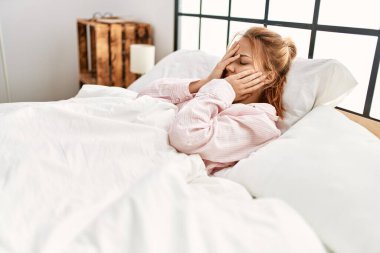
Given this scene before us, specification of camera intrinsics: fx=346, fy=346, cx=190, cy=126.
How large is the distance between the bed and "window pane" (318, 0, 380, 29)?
29 cm

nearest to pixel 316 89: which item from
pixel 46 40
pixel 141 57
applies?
pixel 141 57

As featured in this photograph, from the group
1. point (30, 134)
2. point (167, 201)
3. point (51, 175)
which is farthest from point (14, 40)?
point (167, 201)

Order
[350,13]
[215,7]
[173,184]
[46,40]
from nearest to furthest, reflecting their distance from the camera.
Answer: [173,184] → [350,13] → [215,7] → [46,40]

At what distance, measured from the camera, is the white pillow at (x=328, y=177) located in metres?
0.66

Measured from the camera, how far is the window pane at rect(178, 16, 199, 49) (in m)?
2.35

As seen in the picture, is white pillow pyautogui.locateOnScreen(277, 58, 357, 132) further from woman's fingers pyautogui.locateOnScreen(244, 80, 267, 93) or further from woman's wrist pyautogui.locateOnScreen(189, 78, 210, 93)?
woman's wrist pyautogui.locateOnScreen(189, 78, 210, 93)

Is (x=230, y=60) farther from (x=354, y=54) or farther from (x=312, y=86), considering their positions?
(x=354, y=54)

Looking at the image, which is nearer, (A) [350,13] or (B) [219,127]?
(B) [219,127]

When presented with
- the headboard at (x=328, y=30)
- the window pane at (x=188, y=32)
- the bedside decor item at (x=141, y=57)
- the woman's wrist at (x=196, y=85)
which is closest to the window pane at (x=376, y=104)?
the headboard at (x=328, y=30)

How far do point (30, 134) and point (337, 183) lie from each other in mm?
833

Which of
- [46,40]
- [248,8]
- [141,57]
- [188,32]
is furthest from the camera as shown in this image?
[46,40]

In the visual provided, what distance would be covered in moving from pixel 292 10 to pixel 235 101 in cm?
71

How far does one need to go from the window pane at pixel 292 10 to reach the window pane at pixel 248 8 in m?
0.08

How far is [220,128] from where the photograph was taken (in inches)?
40.4
